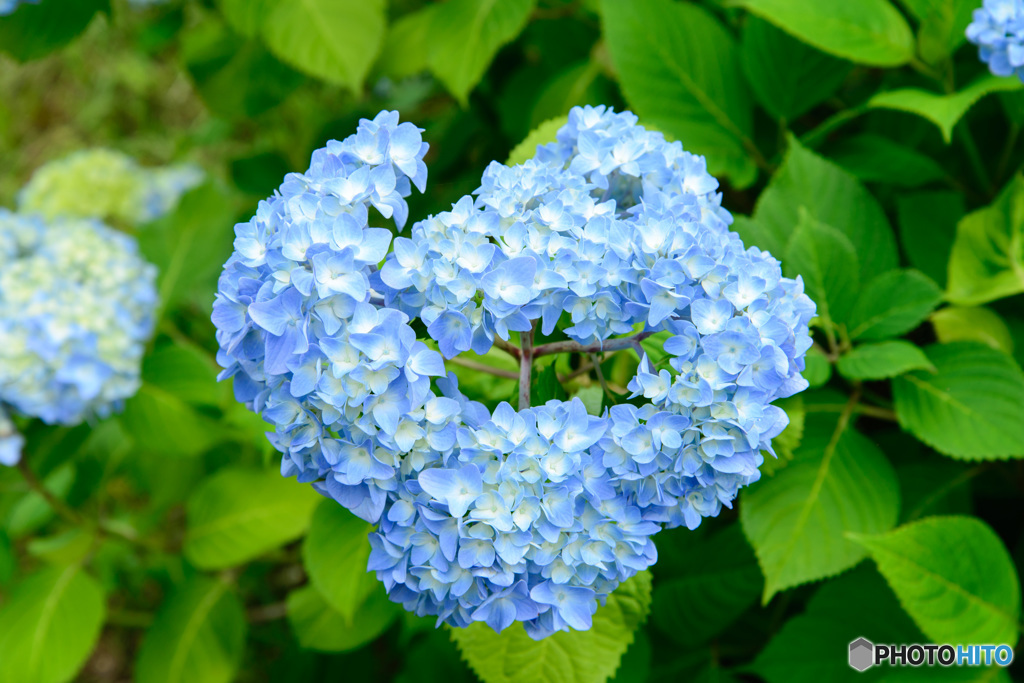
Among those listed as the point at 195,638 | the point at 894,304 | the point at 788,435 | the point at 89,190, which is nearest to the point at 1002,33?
the point at 894,304

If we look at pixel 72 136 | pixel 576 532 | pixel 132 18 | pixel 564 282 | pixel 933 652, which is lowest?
pixel 72 136

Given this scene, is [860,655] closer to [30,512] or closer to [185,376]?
[185,376]

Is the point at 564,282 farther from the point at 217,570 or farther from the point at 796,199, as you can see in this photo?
the point at 217,570

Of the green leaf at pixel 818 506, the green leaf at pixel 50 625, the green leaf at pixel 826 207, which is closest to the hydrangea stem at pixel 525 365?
the green leaf at pixel 818 506

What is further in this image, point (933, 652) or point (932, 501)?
point (932, 501)

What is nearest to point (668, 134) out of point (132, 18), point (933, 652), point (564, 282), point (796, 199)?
point (796, 199)

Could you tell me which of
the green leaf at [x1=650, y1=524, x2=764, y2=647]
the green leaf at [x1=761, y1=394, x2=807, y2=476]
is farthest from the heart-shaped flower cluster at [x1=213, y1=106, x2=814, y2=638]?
the green leaf at [x1=650, y1=524, x2=764, y2=647]
